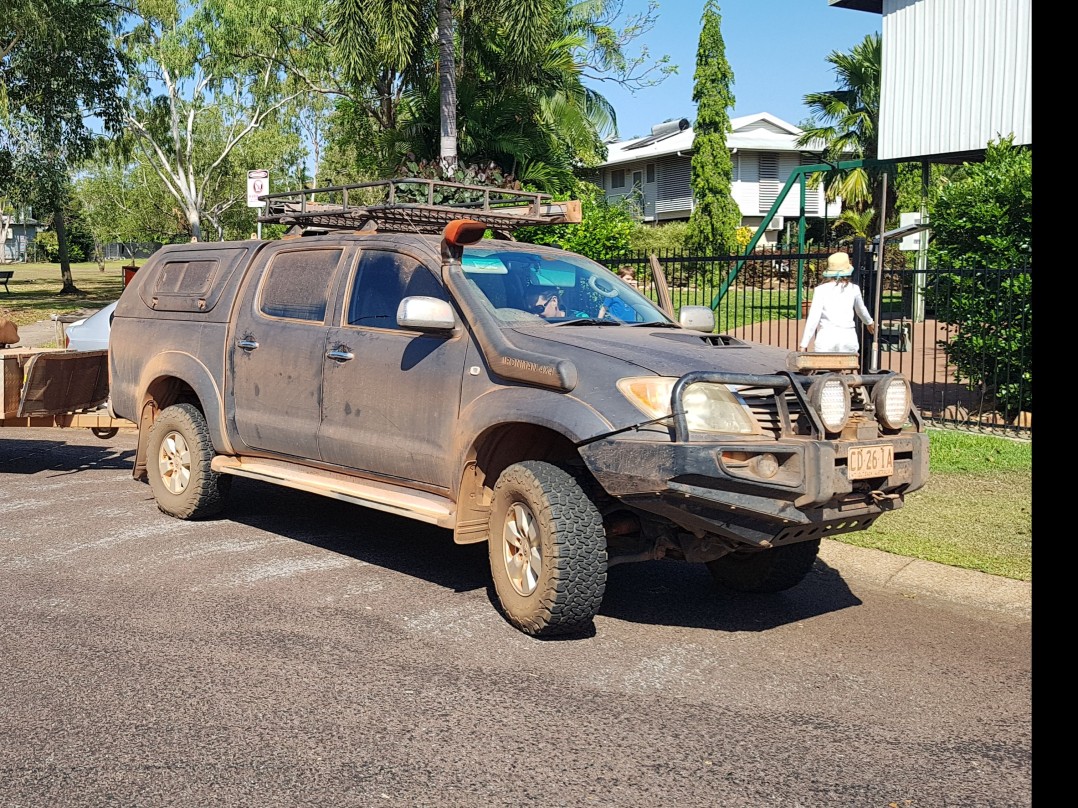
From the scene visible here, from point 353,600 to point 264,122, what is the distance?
46733 mm

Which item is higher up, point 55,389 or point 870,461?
point 55,389

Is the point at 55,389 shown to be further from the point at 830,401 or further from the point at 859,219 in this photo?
the point at 859,219

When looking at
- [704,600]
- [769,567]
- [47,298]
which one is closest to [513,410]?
[704,600]

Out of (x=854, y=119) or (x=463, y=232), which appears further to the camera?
(x=854, y=119)

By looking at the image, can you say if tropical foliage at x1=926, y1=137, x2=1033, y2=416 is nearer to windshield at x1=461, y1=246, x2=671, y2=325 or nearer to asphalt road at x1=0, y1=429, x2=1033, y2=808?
asphalt road at x1=0, y1=429, x2=1033, y2=808

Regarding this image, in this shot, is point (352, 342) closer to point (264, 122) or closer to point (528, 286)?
point (528, 286)

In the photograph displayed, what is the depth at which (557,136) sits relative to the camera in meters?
26.6

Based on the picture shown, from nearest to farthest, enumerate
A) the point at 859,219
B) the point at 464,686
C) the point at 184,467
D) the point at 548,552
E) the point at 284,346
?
the point at 464,686 < the point at 548,552 < the point at 284,346 < the point at 184,467 < the point at 859,219

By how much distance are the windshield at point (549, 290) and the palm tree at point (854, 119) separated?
91.5 ft

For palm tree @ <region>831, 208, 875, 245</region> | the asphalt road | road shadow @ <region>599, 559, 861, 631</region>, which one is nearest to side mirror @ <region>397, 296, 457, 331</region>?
the asphalt road

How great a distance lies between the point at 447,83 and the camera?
19531mm

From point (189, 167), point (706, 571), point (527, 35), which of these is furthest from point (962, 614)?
point (189, 167)

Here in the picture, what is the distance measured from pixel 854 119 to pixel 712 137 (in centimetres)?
899

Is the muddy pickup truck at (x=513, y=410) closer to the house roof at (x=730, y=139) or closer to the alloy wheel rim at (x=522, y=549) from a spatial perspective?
the alloy wheel rim at (x=522, y=549)
